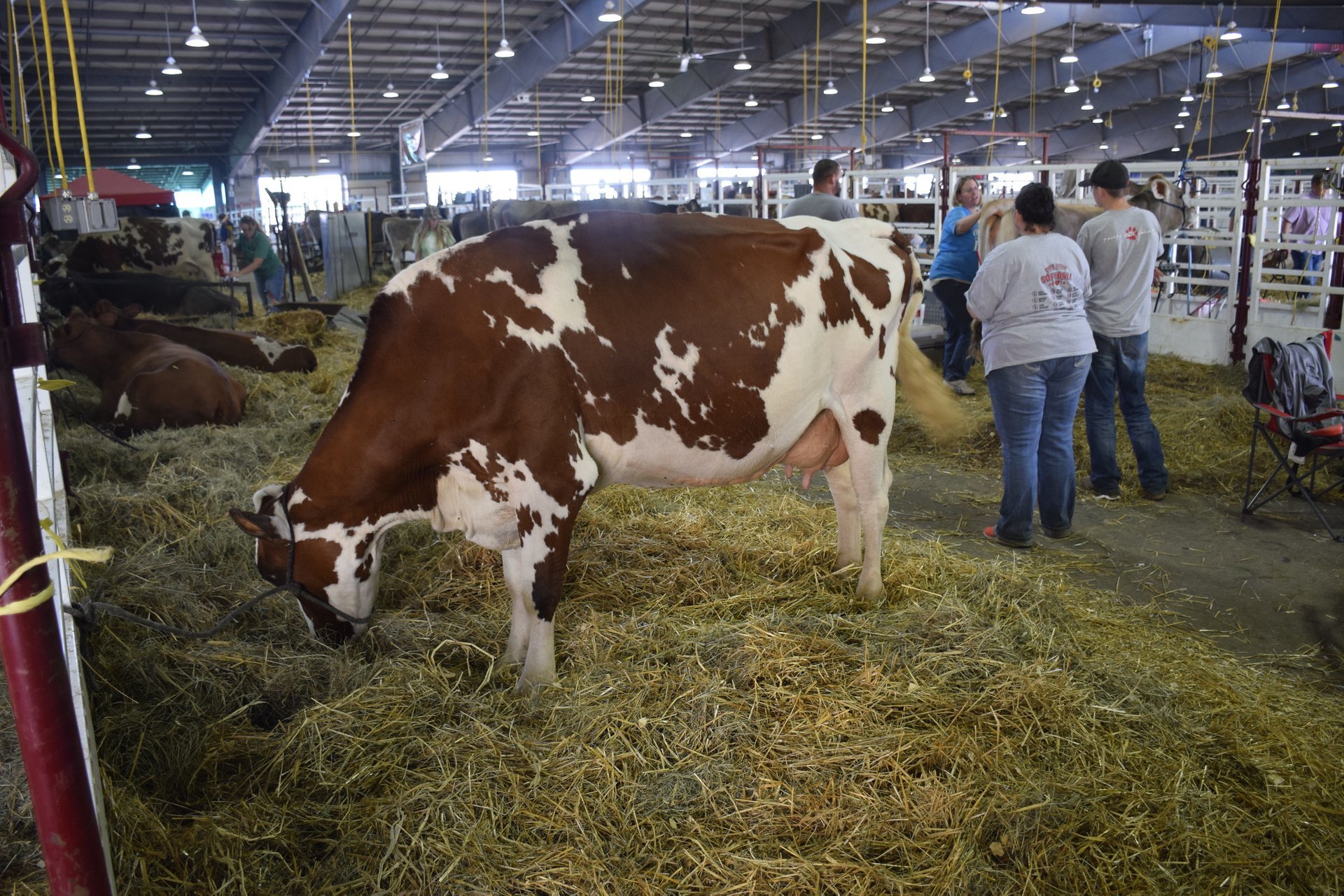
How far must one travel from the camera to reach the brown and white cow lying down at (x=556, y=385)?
3324 mm

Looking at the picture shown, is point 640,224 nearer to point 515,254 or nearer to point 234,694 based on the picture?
point 515,254

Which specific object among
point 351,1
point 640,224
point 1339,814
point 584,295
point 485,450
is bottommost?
point 1339,814

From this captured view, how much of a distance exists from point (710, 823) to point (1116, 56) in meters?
27.9

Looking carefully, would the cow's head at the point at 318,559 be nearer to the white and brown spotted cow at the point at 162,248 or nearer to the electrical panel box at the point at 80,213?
the electrical panel box at the point at 80,213

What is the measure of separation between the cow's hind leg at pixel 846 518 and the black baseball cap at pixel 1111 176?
8.43ft

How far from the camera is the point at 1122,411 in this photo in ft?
19.5

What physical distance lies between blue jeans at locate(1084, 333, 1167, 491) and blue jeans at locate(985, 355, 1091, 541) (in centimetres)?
72

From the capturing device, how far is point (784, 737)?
9.87 feet

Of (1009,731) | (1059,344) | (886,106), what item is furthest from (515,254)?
(886,106)

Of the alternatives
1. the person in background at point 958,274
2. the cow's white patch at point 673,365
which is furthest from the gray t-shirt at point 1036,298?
the person in background at point 958,274

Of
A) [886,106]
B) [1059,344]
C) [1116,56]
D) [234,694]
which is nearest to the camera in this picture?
[234,694]

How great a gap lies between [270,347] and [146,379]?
2.60 m

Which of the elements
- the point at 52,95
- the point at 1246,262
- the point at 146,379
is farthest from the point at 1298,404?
the point at 146,379

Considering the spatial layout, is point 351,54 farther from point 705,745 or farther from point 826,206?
point 705,745
